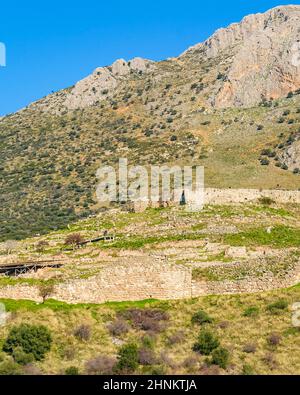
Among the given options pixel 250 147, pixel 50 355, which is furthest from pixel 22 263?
pixel 250 147

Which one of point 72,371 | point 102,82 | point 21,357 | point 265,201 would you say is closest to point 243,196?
point 265,201

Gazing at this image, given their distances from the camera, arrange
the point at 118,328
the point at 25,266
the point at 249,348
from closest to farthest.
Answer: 1. the point at 249,348
2. the point at 118,328
3. the point at 25,266

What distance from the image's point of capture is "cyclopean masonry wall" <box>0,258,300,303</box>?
37188 mm

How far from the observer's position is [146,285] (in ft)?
123

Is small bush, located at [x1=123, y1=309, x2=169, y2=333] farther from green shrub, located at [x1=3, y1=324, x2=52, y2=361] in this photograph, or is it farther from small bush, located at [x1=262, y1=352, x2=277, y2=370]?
small bush, located at [x1=262, y1=352, x2=277, y2=370]

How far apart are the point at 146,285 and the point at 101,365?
324 inches

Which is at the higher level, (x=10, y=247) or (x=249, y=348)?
(x=10, y=247)

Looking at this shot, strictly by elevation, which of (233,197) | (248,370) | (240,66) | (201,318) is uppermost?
(240,66)

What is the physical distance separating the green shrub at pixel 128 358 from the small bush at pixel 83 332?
87.9 inches

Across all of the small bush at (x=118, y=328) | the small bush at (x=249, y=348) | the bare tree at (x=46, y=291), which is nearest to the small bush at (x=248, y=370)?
the small bush at (x=249, y=348)

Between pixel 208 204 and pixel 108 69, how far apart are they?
86199 millimetres

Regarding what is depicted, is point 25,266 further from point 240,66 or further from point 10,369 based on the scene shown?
point 240,66

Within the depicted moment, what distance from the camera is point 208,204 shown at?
53438mm

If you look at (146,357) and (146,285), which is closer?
(146,357)
